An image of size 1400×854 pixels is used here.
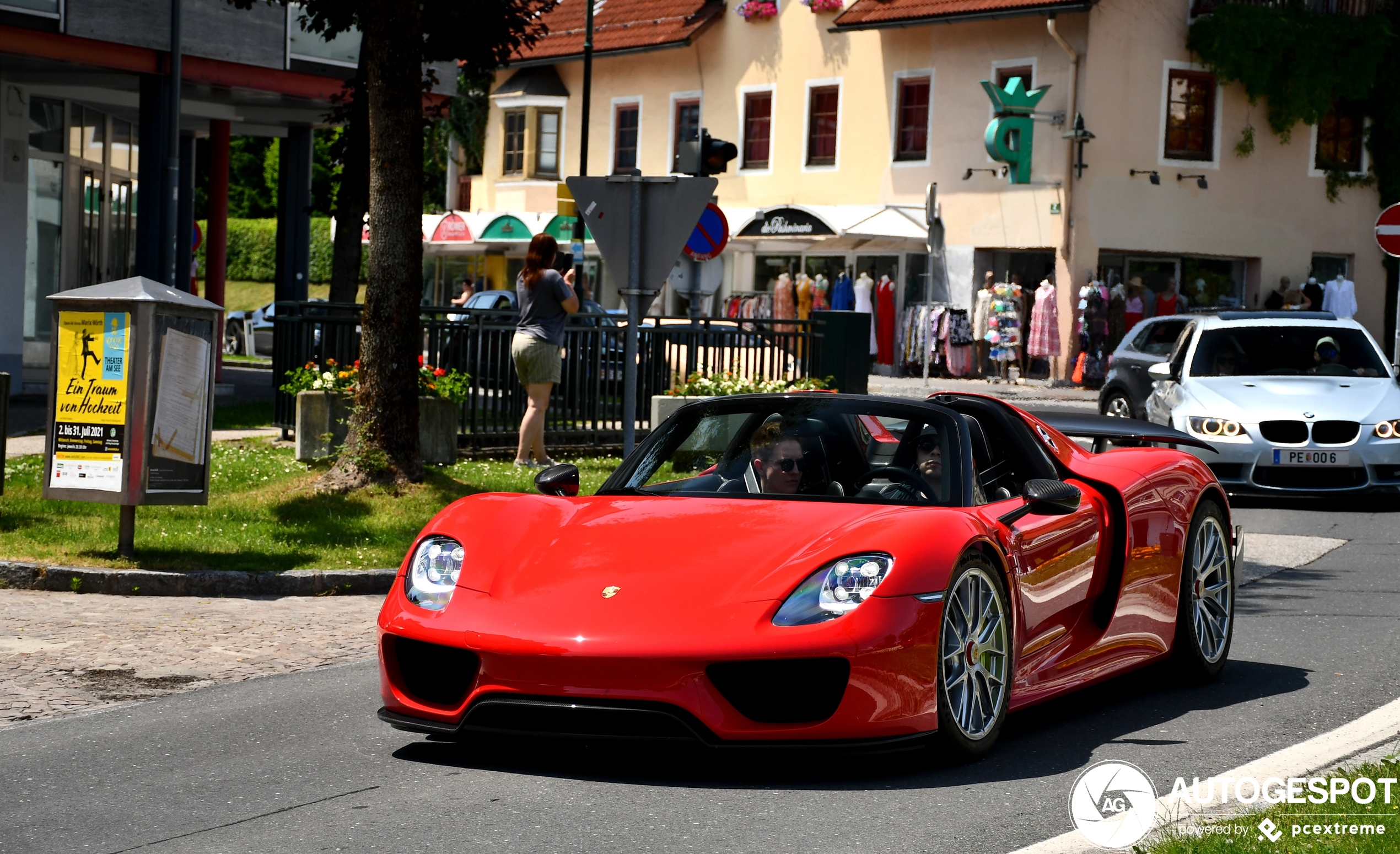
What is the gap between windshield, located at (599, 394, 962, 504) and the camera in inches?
257

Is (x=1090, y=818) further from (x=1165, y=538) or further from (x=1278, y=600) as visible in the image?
(x=1278, y=600)

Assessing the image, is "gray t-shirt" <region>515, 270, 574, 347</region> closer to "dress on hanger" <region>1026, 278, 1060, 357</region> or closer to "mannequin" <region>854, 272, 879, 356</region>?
"dress on hanger" <region>1026, 278, 1060, 357</region>

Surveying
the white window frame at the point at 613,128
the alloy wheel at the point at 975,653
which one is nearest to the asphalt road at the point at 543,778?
the alloy wheel at the point at 975,653

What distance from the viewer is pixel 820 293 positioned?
1523 inches

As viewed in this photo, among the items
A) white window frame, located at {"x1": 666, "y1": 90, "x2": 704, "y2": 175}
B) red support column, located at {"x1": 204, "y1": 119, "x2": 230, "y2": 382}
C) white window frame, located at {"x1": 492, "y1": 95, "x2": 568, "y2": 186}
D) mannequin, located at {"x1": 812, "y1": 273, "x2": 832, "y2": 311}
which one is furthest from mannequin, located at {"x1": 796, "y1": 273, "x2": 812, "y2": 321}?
red support column, located at {"x1": 204, "y1": 119, "x2": 230, "y2": 382}

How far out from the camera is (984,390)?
32.7 m

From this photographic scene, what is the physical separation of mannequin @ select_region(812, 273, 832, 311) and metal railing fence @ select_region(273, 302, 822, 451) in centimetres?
1965

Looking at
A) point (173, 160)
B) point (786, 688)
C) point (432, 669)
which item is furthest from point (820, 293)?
point (786, 688)

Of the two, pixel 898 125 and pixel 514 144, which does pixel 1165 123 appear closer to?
pixel 898 125

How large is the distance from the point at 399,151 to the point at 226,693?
21.3ft

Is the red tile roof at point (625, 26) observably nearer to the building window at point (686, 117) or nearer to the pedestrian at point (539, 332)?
the building window at point (686, 117)

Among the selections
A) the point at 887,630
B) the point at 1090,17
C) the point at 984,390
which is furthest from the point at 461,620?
the point at 1090,17

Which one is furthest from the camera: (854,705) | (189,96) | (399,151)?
(189,96)

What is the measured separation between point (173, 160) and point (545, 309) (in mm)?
6509
